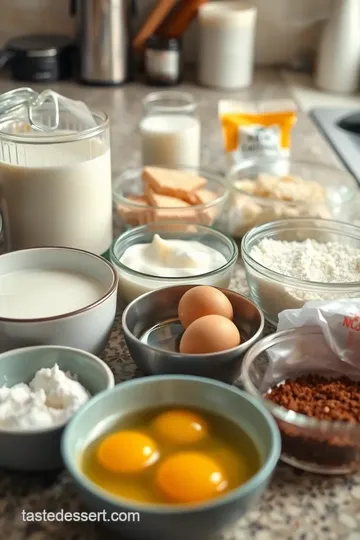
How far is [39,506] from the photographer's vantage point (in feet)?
2.23

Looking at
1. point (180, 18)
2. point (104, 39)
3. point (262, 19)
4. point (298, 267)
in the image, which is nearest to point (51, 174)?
point (298, 267)

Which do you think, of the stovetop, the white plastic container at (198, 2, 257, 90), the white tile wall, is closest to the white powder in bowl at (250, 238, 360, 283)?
the stovetop

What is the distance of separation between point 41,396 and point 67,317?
0.10 metres

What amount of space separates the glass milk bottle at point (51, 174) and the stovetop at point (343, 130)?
676mm

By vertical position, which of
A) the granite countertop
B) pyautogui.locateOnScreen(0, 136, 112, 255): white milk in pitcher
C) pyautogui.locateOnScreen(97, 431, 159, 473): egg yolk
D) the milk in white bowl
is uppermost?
pyautogui.locateOnScreen(0, 136, 112, 255): white milk in pitcher

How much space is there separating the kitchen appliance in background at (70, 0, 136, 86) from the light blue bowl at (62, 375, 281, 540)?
58.8 inches

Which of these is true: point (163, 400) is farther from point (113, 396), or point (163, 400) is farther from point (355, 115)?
point (355, 115)

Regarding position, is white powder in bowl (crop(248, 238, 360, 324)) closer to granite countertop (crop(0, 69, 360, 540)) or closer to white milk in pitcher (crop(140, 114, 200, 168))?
granite countertop (crop(0, 69, 360, 540))

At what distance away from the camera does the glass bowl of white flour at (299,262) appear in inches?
36.7

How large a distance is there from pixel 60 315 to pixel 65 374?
2.7 inches

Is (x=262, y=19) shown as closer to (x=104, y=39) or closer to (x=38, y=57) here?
(x=104, y=39)

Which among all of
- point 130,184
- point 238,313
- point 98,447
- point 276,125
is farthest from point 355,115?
point 98,447

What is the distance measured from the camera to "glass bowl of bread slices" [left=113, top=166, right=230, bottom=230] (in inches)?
45.5

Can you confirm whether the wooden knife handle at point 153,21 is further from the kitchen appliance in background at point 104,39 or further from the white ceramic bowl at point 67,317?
the white ceramic bowl at point 67,317
